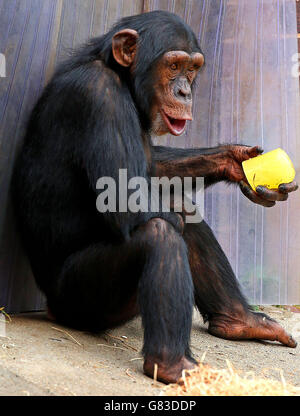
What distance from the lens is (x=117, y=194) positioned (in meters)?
2.75

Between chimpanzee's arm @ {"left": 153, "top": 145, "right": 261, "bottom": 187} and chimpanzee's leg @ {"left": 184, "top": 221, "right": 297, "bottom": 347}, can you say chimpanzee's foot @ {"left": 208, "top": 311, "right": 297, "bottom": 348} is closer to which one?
chimpanzee's leg @ {"left": 184, "top": 221, "right": 297, "bottom": 347}

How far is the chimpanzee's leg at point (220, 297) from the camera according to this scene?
12.2 feet

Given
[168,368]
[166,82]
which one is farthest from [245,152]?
[168,368]

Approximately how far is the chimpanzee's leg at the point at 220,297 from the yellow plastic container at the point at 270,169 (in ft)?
1.74

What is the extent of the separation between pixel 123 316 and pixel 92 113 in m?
1.11

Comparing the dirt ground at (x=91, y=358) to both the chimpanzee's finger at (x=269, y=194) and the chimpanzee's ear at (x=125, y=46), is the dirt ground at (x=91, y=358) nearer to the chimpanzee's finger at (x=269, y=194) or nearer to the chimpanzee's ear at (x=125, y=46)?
the chimpanzee's finger at (x=269, y=194)

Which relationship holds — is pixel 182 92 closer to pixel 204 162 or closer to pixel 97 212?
pixel 204 162

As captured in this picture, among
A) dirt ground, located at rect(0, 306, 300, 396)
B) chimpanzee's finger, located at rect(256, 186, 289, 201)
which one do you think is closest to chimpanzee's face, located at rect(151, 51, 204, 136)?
chimpanzee's finger, located at rect(256, 186, 289, 201)

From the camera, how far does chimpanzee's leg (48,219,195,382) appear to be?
102 inches

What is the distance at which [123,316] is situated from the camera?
3.13 metres

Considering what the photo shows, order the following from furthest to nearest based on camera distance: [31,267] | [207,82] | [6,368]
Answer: [207,82], [31,267], [6,368]
